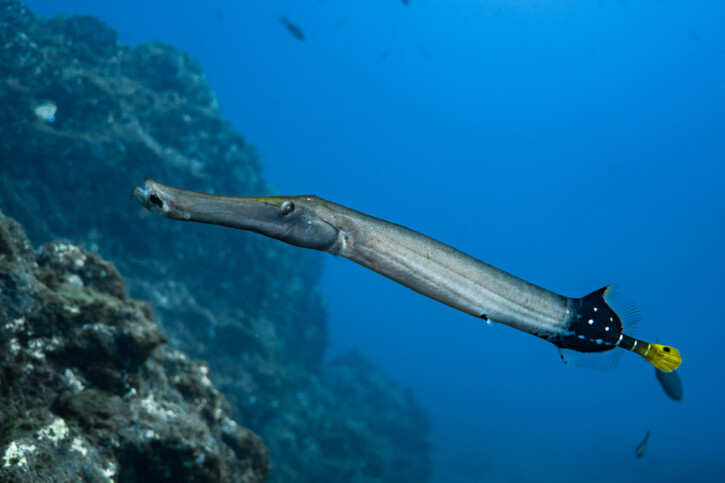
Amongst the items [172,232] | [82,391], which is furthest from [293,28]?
[82,391]

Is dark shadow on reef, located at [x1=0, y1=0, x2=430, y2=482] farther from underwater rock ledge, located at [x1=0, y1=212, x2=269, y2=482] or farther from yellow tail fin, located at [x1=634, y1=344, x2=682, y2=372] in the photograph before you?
yellow tail fin, located at [x1=634, y1=344, x2=682, y2=372]

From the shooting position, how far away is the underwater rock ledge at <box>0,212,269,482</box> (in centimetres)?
343

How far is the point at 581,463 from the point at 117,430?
5507 centimetres

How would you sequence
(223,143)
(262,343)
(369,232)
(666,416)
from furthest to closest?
1. (666,416)
2. (223,143)
3. (262,343)
4. (369,232)

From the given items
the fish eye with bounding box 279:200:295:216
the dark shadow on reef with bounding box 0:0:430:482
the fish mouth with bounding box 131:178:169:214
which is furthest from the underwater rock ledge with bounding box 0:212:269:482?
the fish eye with bounding box 279:200:295:216

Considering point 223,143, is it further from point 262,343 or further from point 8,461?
point 8,461

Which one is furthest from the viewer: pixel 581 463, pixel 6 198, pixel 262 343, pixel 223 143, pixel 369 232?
pixel 581 463

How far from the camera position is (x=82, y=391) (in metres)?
4.17

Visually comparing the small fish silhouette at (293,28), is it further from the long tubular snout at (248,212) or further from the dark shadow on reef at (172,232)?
the long tubular snout at (248,212)

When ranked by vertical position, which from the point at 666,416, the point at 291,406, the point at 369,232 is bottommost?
the point at 369,232

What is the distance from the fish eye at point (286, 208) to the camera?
176 centimetres

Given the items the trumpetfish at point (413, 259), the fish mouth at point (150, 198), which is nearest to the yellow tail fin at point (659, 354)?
the trumpetfish at point (413, 259)

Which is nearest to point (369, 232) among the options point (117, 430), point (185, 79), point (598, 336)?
point (598, 336)

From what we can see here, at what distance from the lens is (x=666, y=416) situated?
8144 centimetres
